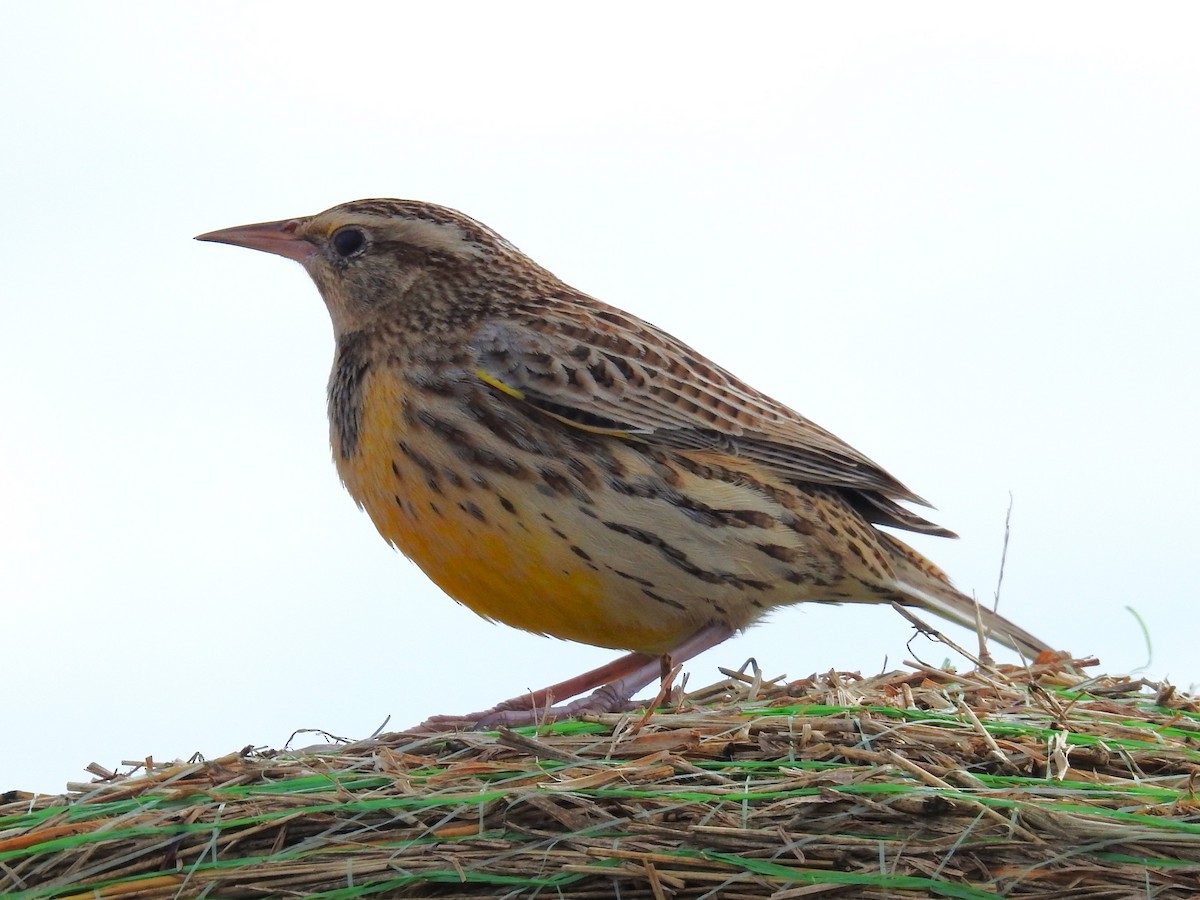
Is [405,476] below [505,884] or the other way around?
the other way around

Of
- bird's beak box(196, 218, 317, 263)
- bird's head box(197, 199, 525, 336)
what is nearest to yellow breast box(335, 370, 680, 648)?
bird's head box(197, 199, 525, 336)

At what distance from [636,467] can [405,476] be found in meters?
0.87

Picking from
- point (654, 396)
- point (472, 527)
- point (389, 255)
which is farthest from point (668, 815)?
point (389, 255)

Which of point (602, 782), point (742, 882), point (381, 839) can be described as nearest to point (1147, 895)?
point (742, 882)

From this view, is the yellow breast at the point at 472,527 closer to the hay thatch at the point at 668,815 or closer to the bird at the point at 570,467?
the bird at the point at 570,467

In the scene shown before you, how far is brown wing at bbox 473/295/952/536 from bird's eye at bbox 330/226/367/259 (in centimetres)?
84

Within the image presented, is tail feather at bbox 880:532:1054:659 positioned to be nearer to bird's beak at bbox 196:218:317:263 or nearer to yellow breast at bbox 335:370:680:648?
yellow breast at bbox 335:370:680:648

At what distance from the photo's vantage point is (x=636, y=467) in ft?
21.0

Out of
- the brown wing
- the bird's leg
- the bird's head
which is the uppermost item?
the bird's head

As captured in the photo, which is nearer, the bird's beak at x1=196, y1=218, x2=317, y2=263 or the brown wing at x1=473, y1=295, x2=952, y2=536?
the brown wing at x1=473, y1=295, x2=952, y2=536

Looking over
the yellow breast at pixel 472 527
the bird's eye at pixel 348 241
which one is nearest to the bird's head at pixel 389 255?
the bird's eye at pixel 348 241

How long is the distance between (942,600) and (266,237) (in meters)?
3.35

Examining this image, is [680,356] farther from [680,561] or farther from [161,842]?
[161,842]

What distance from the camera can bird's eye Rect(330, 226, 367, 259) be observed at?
729cm
